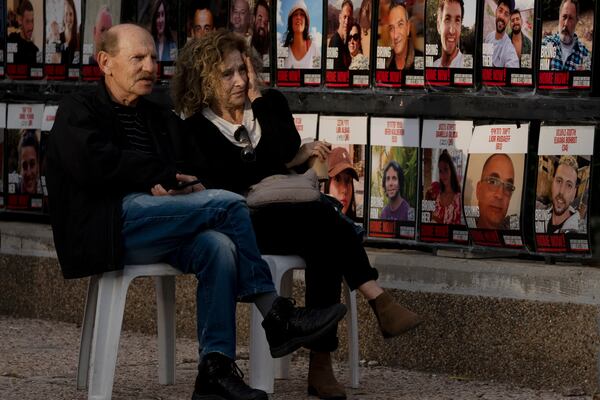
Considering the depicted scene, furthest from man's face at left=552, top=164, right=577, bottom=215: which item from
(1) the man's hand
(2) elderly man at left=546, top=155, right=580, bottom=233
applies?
(1) the man's hand

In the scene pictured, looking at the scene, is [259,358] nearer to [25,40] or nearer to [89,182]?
[89,182]

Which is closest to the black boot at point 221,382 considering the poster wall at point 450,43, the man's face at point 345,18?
the poster wall at point 450,43

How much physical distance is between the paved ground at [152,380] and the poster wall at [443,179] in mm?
639

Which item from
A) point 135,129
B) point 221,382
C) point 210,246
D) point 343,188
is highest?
point 135,129

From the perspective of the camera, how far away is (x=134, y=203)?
613 cm

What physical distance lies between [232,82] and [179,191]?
0.68m

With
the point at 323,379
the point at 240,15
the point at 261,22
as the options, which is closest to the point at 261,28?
the point at 261,22

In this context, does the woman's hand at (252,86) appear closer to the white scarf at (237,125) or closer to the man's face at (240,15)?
the white scarf at (237,125)

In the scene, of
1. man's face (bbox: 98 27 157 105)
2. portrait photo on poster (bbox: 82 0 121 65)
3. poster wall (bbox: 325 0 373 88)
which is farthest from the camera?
portrait photo on poster (bbox: 82 0 121 65)

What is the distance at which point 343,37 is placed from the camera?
750cm

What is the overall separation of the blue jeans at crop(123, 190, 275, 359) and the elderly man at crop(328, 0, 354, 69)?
1556 mm

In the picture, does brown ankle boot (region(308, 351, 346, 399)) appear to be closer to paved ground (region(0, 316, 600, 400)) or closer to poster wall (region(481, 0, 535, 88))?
paved ground (region(0, 316, 600, 400))

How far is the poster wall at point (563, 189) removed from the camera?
6773 mm

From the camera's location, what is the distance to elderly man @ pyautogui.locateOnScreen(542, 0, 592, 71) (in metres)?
6.77
